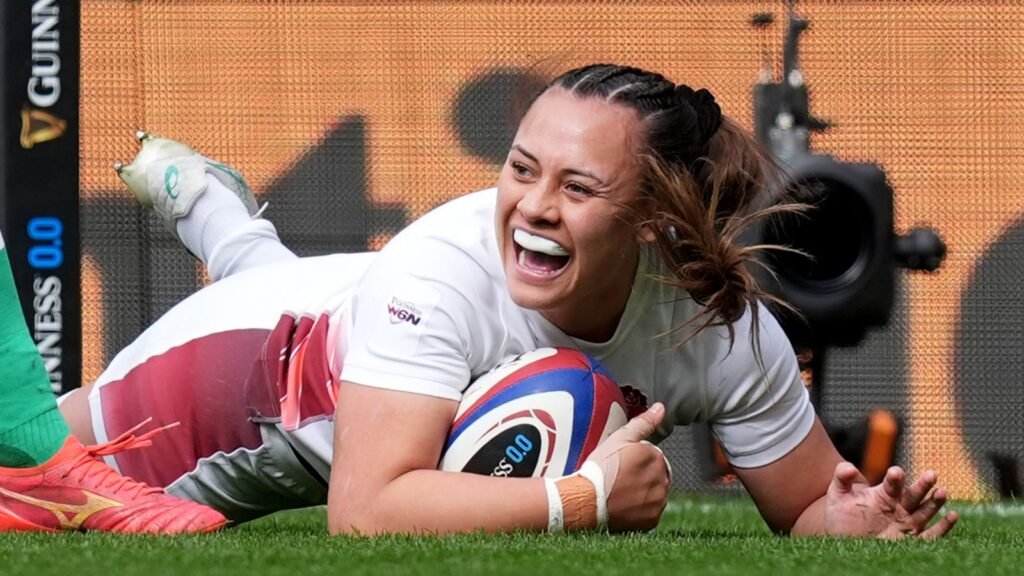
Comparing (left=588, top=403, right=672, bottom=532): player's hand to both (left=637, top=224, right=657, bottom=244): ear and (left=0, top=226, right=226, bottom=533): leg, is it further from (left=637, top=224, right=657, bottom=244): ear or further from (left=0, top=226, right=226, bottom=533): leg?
(left=0, top=226, right=226, bottom=533): leg

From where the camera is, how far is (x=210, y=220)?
343 centimetres

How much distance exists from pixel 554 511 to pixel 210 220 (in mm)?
1366

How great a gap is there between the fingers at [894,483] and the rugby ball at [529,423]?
16.0 inches

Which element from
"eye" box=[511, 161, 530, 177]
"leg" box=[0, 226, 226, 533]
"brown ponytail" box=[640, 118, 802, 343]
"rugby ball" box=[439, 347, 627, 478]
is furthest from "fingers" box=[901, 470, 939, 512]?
"leg" box=[0, 226, 226, 533]

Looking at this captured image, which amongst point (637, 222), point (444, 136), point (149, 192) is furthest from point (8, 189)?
point (637, 222)

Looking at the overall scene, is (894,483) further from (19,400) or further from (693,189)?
(19,400)

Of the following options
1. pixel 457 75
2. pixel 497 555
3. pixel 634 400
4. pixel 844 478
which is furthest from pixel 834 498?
pixel 457 75

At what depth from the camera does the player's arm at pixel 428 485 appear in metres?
2.30

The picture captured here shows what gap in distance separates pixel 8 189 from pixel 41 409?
130 cm

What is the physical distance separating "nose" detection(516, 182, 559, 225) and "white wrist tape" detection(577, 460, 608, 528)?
337 mm

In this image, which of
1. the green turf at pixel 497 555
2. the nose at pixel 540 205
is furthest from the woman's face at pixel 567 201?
the green turf at pixel 497 555

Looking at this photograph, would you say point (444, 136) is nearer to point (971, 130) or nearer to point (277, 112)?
point (277, 112)

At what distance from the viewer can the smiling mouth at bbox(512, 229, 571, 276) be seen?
2389mm

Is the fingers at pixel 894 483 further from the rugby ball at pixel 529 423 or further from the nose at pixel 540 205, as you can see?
the nose at pixel 540 205
